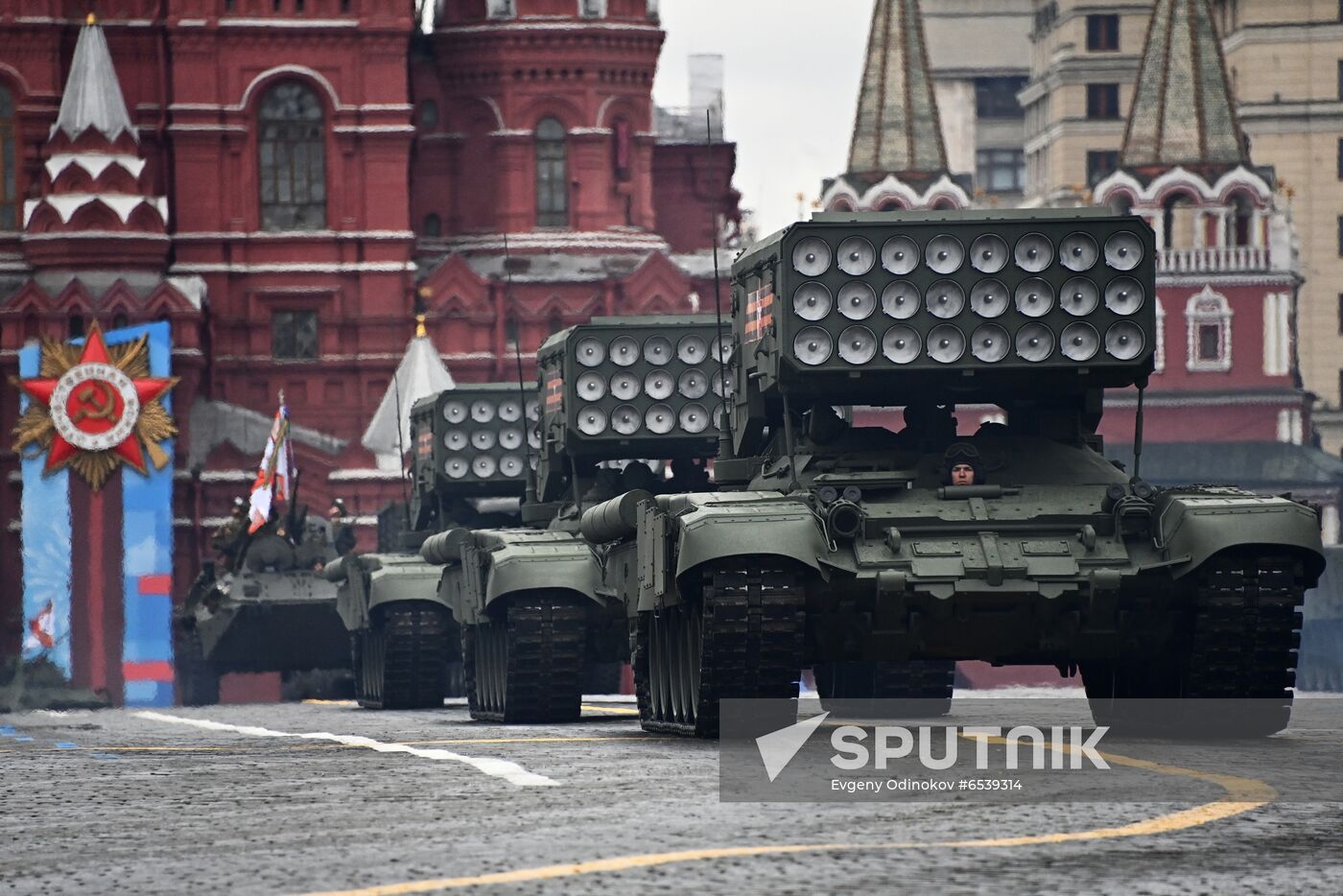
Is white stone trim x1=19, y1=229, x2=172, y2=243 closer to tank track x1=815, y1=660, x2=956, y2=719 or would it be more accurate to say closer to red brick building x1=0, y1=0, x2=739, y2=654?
red brick building x1=0, y1=0, x2=739, y2=654

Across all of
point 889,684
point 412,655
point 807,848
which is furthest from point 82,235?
point 807,848

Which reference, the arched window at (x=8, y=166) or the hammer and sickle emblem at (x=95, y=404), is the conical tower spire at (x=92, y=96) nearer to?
the arched window at (x=8, y=166)

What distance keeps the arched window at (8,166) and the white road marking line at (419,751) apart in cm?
4511

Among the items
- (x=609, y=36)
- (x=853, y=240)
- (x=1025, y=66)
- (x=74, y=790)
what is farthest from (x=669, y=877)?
(x=1025, y=66)

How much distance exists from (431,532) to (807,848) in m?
27.6

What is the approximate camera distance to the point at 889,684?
27766mm

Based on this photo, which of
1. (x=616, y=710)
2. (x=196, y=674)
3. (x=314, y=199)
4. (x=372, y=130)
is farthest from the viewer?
(x=314, y=199)

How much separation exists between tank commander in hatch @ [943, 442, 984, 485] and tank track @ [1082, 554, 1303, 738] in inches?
68.2

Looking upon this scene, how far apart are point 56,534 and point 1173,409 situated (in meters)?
35.5

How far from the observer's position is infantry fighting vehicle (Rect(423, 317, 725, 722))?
2795 cm

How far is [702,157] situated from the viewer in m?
88.9

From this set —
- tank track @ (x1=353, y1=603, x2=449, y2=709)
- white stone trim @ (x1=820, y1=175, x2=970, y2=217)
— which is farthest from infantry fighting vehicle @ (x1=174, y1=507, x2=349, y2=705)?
white stone trim @ (x1=820, y1=175, x2=970, y2=217)

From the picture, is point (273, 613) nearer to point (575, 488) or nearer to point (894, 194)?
point (575, 488)

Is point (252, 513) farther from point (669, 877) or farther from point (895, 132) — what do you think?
point (895, 132)
